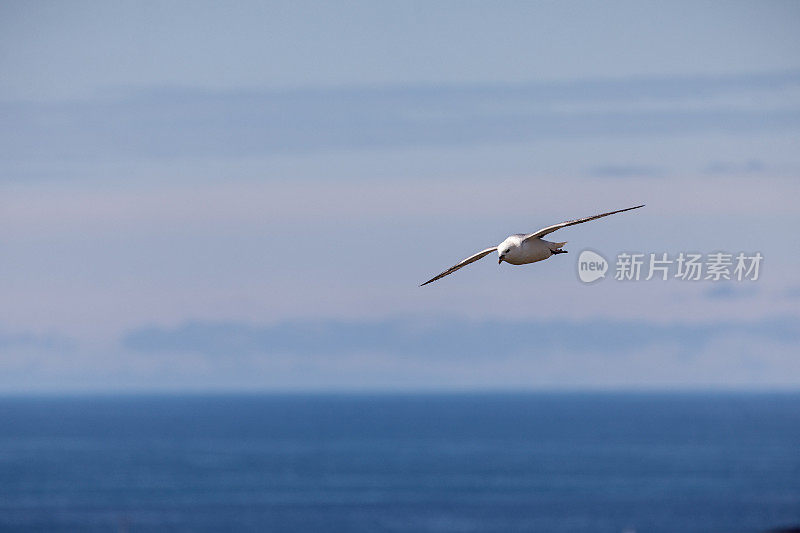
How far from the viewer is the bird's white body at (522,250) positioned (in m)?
22.3

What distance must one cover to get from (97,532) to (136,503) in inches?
1114

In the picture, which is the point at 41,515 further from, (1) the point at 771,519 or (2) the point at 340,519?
(1) the point at 771,519

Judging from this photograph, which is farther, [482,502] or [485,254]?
[482,502]

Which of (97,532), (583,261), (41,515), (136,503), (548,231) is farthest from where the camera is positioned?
(136,503)

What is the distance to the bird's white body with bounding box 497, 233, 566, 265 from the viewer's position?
73.2 feet

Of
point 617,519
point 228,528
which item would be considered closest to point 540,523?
point 617,519

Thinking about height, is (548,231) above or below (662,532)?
above

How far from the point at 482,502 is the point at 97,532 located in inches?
2063

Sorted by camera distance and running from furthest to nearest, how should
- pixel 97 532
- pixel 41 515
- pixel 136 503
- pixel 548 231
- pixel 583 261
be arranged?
pixel 136 503 < pixel 41 515 < pixel 97 532 < pixel 583 261 < pixel 548 231

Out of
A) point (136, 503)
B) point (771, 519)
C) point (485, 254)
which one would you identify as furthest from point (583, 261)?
point (136, 503)

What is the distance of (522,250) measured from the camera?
22.4 m

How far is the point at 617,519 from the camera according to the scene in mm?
179625

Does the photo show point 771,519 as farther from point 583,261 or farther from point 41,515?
point 583,261

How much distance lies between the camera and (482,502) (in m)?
192
